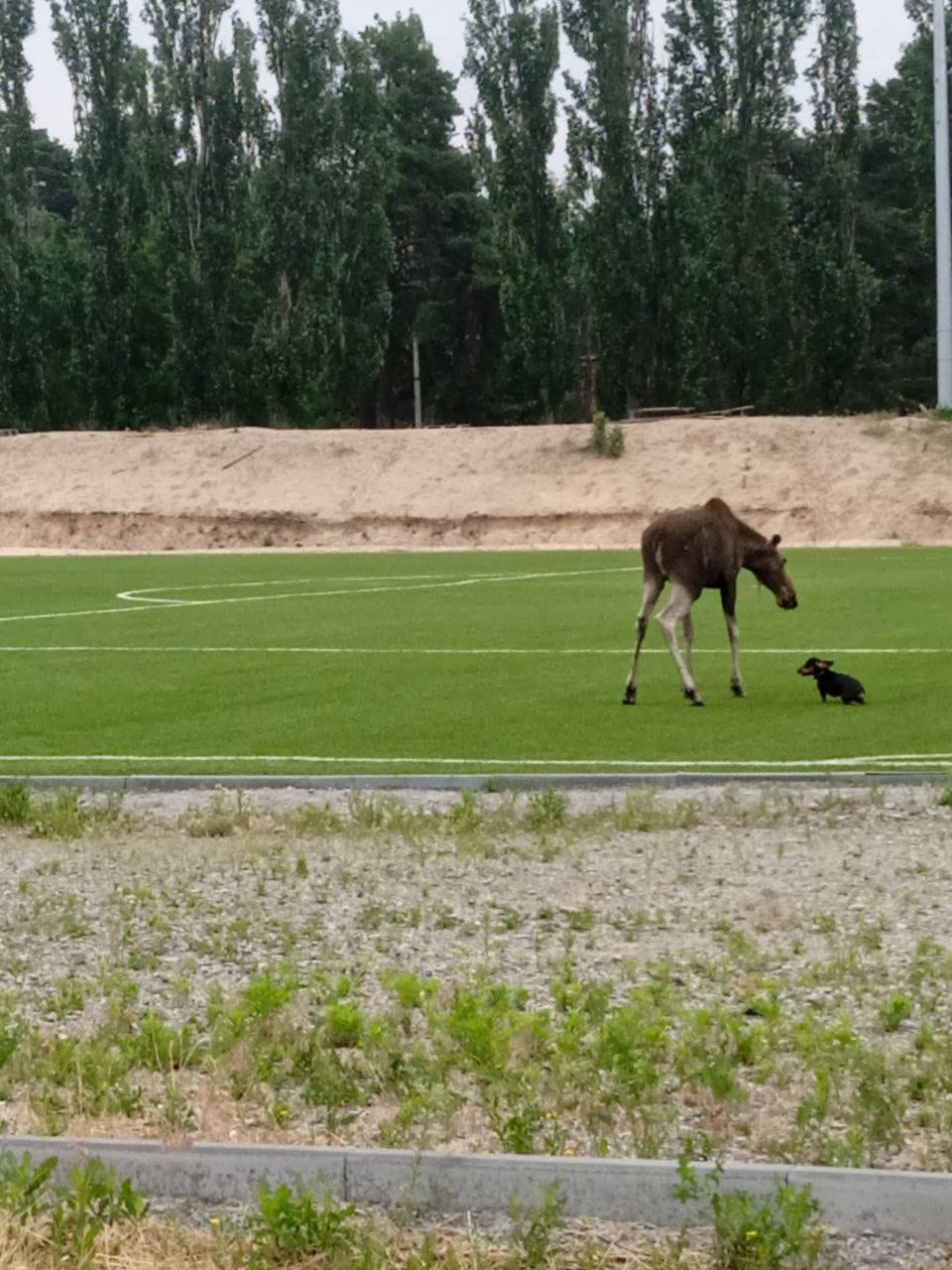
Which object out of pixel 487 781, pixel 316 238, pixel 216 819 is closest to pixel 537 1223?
pixel 216 819

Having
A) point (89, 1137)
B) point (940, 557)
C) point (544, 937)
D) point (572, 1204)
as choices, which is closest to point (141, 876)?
point (544, 937)

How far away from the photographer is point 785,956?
9180mm

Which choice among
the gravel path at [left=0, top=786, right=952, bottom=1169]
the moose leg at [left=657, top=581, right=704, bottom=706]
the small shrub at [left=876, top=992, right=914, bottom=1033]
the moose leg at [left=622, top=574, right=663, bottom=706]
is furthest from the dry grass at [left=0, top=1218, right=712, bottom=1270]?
the moose leg at [left=622, top=574, right=663, bottom=706]

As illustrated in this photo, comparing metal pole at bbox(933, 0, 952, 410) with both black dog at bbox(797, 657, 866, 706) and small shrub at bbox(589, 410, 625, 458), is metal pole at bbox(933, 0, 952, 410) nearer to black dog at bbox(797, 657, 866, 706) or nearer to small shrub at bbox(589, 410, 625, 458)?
small shrub at bbox(589, 410, 625, 458)

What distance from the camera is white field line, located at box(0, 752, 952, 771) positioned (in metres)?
15.9

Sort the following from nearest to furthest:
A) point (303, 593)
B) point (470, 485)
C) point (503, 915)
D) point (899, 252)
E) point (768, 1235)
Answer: point (768, 1235) → point (503, 915) → point (303, 593) → point (470, 485) → point (899, 252)

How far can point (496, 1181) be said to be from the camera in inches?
234

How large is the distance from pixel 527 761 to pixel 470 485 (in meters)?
50.5

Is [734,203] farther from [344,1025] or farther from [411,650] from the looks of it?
[344,1025]

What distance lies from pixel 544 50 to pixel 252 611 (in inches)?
1888

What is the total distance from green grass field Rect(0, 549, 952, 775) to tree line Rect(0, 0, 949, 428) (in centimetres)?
3443

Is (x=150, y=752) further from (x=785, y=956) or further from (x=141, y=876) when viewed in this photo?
(x=785, y=956)

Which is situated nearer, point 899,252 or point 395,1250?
point 395,1250

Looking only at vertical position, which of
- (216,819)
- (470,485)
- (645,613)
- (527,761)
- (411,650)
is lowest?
(470,485)
